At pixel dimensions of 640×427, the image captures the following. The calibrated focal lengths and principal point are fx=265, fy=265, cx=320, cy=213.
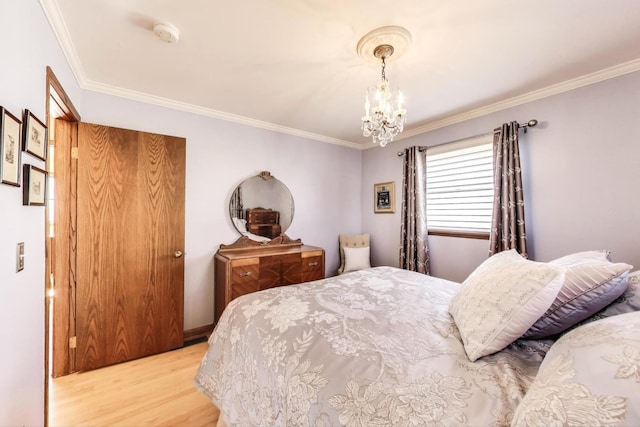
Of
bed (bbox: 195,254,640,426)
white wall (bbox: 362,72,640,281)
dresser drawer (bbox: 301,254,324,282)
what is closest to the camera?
bed (bbox: 195,254,640,426)

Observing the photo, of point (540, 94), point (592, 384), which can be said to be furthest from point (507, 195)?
point (592, 384)

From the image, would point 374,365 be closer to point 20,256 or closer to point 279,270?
point 20,256

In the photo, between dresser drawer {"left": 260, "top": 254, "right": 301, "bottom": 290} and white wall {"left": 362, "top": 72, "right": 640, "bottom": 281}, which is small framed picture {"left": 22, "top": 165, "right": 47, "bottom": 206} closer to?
dresser drawer {"left": 260, "top": 254, "right": 301, "bottom": 290}

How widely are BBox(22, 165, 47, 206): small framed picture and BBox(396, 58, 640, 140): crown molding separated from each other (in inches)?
138

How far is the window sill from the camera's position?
280 cm

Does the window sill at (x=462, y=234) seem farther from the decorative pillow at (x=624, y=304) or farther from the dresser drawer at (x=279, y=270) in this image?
the decorative pillow at (x=624, y=304)

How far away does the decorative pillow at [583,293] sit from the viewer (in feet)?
3.13

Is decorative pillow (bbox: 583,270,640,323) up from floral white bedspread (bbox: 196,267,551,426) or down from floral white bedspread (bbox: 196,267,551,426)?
up

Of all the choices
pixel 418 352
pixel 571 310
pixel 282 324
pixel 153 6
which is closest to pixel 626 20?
pixel 571 310

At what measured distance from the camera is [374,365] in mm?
957

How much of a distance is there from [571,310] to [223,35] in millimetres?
2278

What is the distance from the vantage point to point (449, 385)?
0.84m

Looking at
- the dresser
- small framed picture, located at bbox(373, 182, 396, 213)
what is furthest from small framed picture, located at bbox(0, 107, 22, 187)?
small framed picture, located at bbox(373, 182, 396, 213)

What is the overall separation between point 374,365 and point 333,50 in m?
1.92
